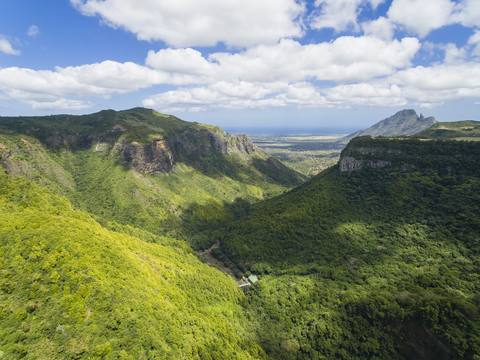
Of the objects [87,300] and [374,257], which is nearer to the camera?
[87,300]

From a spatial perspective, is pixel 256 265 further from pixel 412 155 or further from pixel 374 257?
pixel 412 155

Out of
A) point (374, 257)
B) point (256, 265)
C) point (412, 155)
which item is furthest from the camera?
point (412, 155)

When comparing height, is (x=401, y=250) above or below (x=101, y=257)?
below

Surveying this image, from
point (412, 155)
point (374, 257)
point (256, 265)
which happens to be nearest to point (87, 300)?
point (256, 265)

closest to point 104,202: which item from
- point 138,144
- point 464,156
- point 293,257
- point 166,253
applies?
point 138,144

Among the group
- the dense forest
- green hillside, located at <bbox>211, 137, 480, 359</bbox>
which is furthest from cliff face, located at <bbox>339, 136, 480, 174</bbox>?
the dense forest

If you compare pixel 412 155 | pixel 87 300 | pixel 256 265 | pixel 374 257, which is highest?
pixel 412 155

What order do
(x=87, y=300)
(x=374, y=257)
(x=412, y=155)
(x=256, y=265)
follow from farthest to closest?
(x=412, y=155) < (x=256, y=265) < (x=374, y=257) < (x=87, y=300)

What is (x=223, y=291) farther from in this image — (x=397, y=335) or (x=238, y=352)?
(x=397, y=335)
